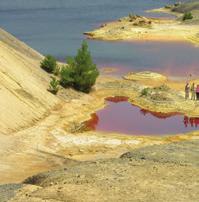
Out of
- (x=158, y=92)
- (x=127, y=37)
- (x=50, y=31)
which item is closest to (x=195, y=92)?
(x=158, y=92)

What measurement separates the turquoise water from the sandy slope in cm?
1654

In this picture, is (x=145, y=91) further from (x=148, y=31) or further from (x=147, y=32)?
(x=148, y=31)

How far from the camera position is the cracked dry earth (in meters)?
17.8

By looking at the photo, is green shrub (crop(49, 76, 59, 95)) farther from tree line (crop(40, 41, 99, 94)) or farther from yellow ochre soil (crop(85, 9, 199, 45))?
yellow ochre soil (crop(85, 9, 199, 45))

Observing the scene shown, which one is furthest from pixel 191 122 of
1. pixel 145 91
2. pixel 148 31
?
pixel 148 31

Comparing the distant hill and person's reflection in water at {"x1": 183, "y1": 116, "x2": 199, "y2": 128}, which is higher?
the distant hill

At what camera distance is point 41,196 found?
707 inches

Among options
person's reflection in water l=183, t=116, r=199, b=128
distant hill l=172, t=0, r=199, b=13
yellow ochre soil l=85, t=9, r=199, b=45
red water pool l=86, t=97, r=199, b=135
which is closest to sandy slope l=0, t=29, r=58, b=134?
red water pool l=86, t=97, r=199, b=135

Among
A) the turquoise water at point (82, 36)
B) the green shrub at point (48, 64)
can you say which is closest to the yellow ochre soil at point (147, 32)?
the turquoise water at point (82, 36)

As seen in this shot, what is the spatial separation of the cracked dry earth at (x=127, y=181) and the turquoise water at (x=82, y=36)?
37557 millimetres

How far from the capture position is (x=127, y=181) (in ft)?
62.8

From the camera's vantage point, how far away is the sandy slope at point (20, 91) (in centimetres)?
3628

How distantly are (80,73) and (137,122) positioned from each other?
9.28 metres

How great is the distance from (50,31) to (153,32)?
1957 cm
